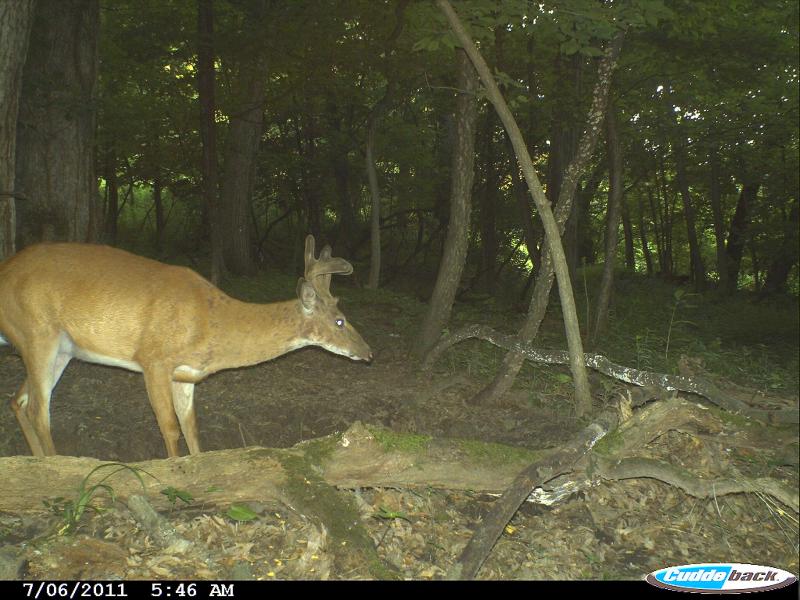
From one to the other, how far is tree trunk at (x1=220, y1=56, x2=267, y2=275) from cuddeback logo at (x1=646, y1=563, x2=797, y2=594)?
1069 cm

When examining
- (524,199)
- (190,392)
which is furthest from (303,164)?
(190,392)

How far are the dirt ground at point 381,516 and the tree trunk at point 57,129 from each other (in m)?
1.72

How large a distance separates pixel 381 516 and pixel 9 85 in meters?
5.22

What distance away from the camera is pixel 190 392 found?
5.94 metres

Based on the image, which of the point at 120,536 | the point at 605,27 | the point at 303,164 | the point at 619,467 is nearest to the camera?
the point at 120,536

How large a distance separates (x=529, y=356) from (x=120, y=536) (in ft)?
11.4

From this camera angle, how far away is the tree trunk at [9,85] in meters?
6.53


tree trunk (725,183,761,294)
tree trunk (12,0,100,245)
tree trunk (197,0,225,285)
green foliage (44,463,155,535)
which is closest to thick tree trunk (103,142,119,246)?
tree trunk (197,0,225,285)

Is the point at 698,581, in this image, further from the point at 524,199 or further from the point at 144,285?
the point at 524,199

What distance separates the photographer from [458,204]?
7.83m

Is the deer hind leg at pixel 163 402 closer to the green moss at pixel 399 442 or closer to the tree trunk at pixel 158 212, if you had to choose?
the green moss at pixel 399 442

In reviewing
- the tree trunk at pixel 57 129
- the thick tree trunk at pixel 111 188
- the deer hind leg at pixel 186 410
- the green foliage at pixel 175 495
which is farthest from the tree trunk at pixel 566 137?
the thick tree trunk at pixel 111 188

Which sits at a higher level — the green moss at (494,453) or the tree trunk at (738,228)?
the tree trunk at (738,228)

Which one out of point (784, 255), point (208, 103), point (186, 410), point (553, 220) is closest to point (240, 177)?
point (208, 103)
